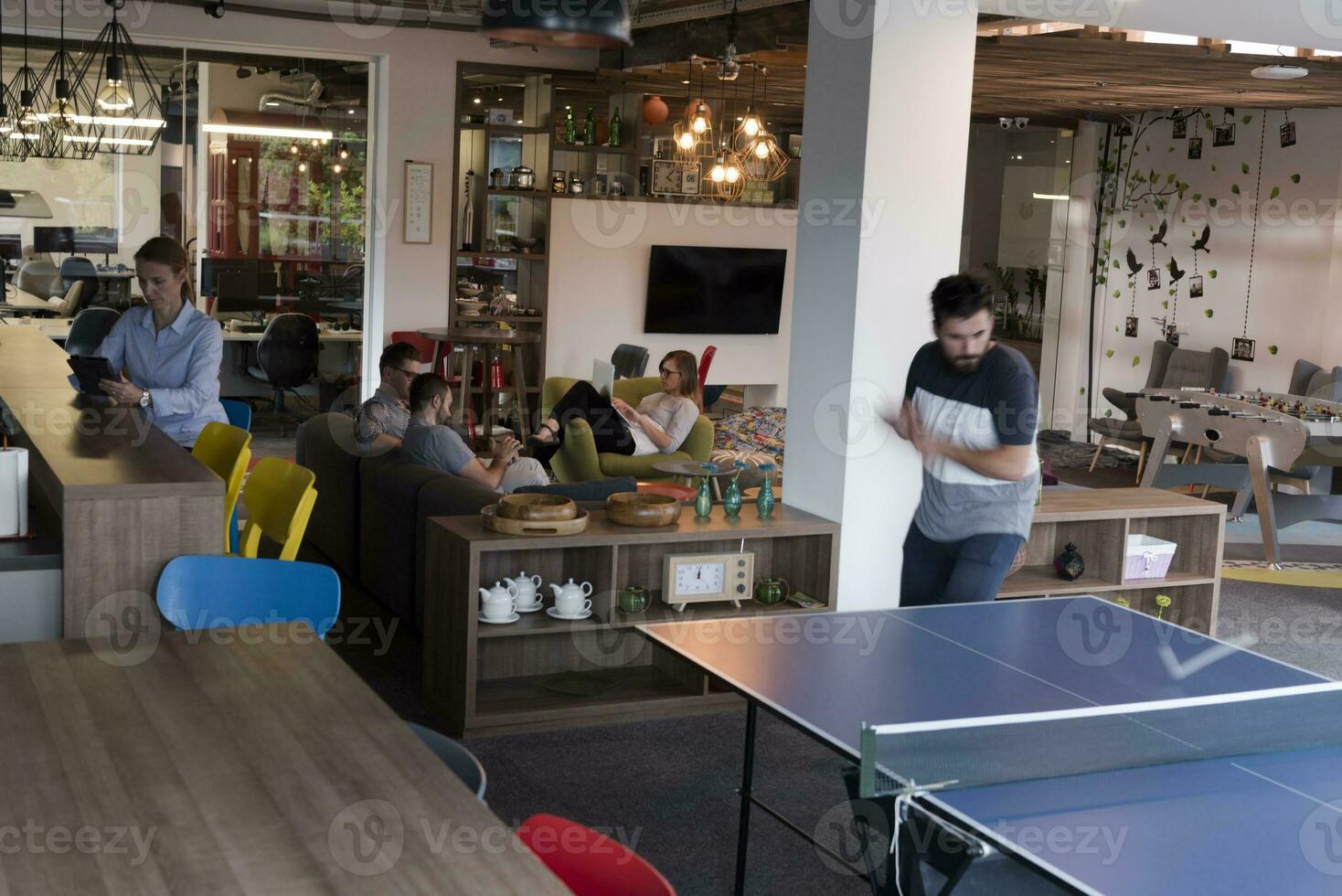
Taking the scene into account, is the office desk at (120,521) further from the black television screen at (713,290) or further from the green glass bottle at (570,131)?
the black television screen at (713,290)

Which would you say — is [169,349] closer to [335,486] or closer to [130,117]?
[335,486]

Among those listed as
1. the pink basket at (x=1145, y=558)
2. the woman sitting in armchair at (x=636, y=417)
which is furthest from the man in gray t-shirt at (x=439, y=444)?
the pink basket at (x=1145, y=558)

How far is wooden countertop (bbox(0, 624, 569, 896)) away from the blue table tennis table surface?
2.97ft

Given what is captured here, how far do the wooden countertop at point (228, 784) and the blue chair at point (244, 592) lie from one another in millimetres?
405

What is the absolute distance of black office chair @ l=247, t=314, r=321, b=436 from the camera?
10539mm

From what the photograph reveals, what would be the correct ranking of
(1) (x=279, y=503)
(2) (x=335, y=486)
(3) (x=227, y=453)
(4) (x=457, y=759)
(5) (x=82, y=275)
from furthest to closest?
1. (5) (x=82, y=275)
2. (2) (x=335, y=486)
3. (3) (x=227, y=453)
4. (1) (x=279, y=503)
5. (4) (x=457, y=759)

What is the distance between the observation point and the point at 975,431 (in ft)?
13.3

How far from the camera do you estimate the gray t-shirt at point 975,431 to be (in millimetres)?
3953

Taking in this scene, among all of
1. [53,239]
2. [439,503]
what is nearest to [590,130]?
[53,239]

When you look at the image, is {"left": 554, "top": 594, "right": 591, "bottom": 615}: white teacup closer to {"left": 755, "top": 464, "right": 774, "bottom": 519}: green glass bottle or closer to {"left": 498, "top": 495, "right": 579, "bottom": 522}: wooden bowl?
{"left": 498, "top": 495, "right": 579, "bottom": 522}: wooden bowl

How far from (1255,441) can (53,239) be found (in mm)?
9092

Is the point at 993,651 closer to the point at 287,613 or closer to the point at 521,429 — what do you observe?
the point at 287,613

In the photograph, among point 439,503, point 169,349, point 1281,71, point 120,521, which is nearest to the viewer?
point 120,521

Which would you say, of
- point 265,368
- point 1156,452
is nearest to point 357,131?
point 265,368
